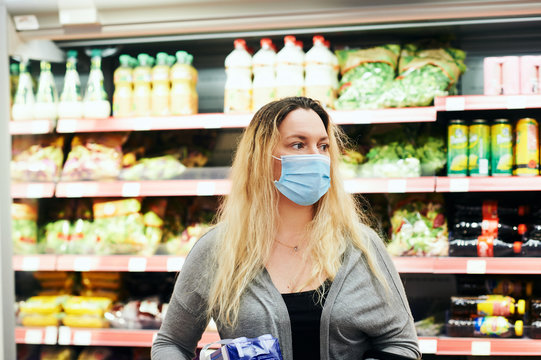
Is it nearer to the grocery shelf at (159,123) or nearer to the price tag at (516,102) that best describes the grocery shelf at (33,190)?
the grocery shelf at (159,123)

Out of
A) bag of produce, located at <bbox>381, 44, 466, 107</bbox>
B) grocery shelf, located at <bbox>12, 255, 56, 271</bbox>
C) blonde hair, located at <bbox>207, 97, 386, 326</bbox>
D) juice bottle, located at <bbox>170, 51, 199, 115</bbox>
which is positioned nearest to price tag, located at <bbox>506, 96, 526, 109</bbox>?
bag of produce, located at <bbox>381, 44, 466, 107</bbox>

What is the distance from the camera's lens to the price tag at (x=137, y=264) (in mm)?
2984

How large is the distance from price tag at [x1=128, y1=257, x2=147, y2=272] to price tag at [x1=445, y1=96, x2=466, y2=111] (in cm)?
180

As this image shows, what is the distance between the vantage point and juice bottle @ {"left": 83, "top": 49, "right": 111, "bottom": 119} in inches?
123

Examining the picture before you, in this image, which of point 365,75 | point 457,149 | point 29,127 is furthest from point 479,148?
point 29,127

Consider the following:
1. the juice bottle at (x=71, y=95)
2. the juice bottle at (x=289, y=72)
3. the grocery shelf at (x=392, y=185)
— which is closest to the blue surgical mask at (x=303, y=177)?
the grocery shelf at (x=392, y=185)

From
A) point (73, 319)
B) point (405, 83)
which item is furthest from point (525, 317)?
point (73, 319)

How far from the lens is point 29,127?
3.08 metres

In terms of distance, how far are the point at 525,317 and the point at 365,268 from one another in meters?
1.82

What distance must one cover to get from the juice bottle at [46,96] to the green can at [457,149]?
2.26 meters

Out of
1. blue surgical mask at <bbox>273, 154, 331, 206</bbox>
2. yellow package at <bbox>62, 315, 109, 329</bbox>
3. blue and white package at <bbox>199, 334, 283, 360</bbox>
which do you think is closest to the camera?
blue and white package at <bbox>199, 334, 283, 360</bbox>

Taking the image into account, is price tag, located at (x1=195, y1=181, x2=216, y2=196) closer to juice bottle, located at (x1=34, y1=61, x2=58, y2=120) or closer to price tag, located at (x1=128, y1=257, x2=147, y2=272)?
price tag, located at (x1=128, y1=257, x2=147, y2=272)

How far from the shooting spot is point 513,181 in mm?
2756

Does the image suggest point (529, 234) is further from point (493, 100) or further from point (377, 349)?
point (377, 349)
